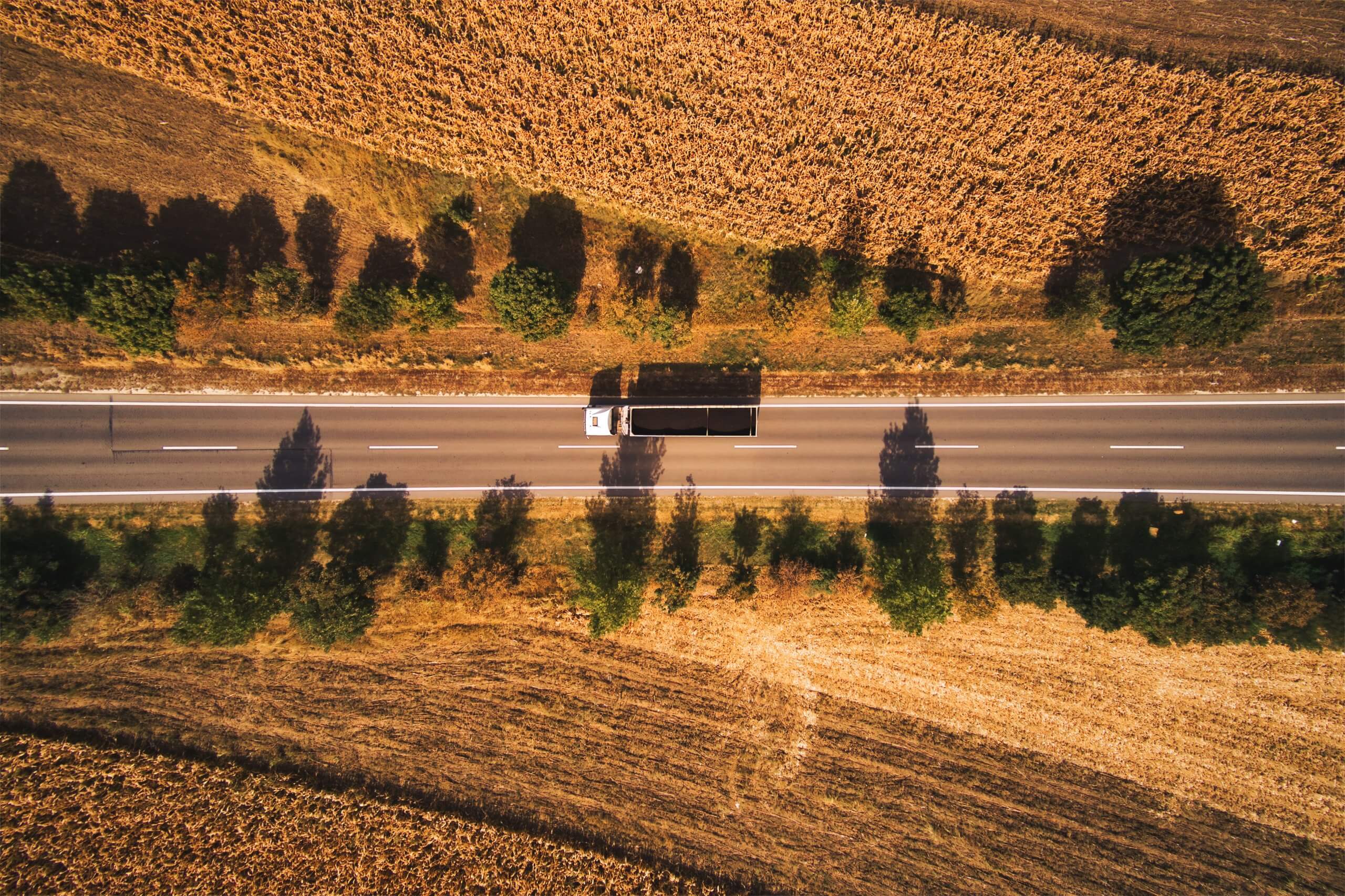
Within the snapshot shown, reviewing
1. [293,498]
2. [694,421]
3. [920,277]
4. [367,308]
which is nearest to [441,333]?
[367,308]

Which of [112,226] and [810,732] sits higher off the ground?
[112,226]

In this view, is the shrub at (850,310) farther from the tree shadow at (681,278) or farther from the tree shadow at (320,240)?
the tree shadow at (320,240)

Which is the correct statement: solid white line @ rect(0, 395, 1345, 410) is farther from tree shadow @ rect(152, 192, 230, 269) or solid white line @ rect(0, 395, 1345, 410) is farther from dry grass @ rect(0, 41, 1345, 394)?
tree shadow @ rect(152, 192, 230, 269)

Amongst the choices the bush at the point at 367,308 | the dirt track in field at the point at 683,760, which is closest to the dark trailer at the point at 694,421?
the dirt track in field at the point at 683,760

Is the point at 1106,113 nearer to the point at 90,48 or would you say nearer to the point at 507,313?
the point at 507,313

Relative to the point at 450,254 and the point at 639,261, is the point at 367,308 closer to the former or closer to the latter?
the point at 450,254

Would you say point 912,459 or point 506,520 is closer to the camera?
point 912,459

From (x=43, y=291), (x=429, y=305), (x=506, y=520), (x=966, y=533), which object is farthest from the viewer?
(x=506, y=520)

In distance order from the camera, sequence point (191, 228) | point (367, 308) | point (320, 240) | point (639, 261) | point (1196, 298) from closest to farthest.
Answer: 1. point (1196, 298)
2. point (367, 308)
3. point (191, 228)
4. point (320, 240)
5. point (639, 261)
